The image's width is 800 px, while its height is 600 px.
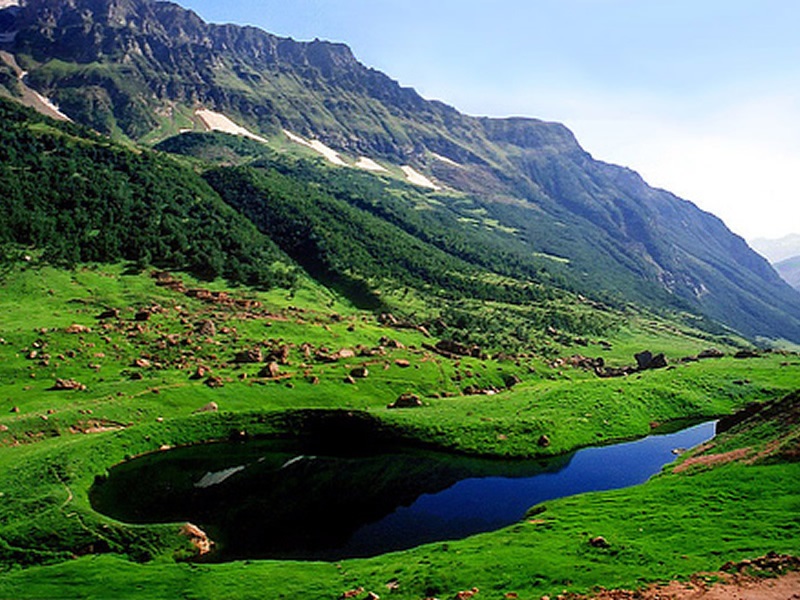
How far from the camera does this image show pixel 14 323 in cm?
12062

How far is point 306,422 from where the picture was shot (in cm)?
9225

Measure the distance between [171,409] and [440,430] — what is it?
4591 centimetres

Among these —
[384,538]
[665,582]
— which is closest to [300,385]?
[384,538]

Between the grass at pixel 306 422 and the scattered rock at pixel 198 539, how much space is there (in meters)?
0.90

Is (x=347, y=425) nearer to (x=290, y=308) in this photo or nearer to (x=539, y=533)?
(x=539, y=533)

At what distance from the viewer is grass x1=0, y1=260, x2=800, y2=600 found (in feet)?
136

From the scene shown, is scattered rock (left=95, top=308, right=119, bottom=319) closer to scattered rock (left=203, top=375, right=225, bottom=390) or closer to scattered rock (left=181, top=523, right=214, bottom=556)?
scattered rock (left=203, top=375, right=225, bottom=390)

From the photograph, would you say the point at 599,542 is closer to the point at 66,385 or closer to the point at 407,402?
the point at 407,402

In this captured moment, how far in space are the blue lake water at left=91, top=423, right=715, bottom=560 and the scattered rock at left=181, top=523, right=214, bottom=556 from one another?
1.22m

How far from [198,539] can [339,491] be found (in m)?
19.3

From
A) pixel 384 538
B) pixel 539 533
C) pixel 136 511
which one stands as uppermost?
pixel 539 533

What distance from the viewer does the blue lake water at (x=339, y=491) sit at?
184 feet

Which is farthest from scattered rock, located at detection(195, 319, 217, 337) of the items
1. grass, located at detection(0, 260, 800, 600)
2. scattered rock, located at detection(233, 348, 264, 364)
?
scattered rock, located at detection(233, 348, 264, 364)

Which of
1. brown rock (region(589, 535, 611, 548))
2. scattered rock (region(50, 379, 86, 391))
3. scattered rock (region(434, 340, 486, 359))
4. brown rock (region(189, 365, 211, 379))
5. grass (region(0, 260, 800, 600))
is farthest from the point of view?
scattered rock (region(434, 340, 486, 359))
